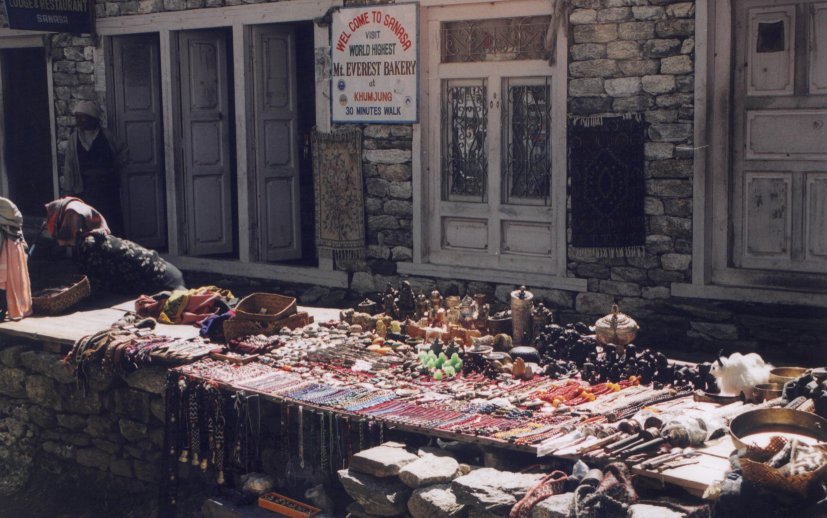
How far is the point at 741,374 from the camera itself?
26.0ft

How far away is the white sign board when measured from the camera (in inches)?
444

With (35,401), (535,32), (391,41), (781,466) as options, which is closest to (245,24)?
(391,41)

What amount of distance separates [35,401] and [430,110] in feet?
15.6

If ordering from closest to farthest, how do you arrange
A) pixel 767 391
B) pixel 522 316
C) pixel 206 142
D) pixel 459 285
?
pixel 767 391, pixel 522 316, pixel 459 285, pixel 206 142

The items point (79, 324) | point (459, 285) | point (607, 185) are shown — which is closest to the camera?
point (607, 185)

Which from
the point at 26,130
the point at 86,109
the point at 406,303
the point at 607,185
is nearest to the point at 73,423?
the point at 406,303

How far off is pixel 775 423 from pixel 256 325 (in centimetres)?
482

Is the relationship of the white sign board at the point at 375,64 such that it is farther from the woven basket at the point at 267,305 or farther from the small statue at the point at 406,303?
the woven basket at the point at 267,305

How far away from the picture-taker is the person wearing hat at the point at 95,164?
45.2 feet

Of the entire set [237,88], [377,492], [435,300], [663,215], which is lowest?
[377,492]

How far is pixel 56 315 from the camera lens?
453 inches

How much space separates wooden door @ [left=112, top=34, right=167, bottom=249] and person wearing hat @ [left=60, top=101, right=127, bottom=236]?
19cm

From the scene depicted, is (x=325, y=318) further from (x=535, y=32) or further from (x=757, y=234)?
(x=757, y=234)

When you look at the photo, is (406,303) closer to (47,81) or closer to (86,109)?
(86,109)
